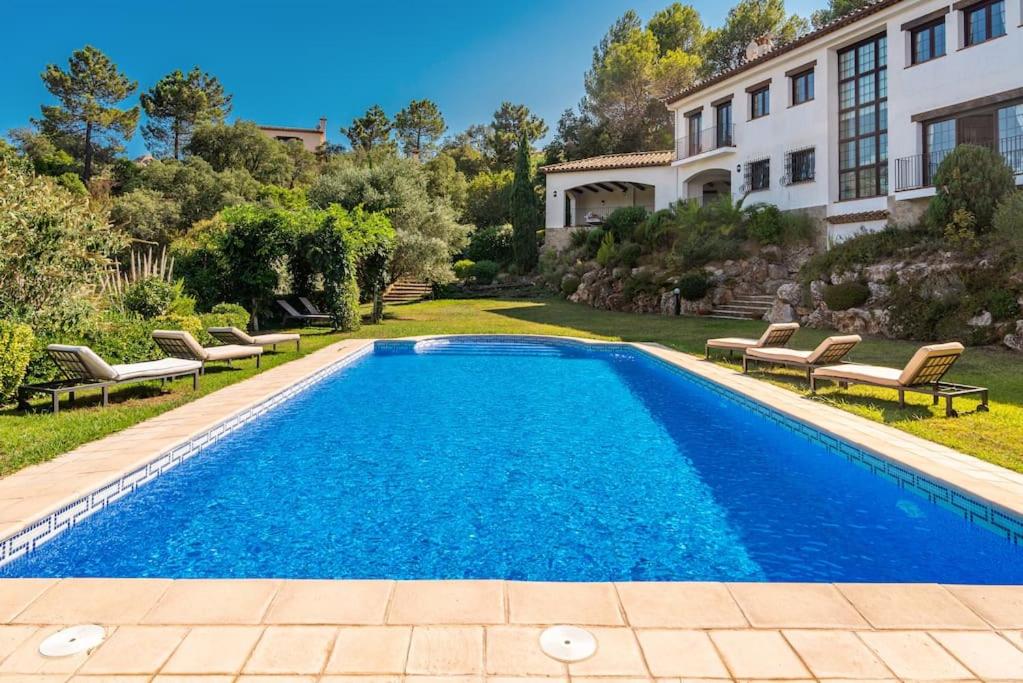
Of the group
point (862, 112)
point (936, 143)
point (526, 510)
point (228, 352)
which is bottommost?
point (526, 510)

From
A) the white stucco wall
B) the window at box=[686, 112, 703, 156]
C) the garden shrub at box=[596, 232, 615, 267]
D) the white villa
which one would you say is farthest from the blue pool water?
the white stucco wall

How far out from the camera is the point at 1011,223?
12000 mm

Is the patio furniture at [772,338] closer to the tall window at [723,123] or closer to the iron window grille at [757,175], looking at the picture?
the iron window grille at [757,175]

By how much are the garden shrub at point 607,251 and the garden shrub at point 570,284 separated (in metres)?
1.29

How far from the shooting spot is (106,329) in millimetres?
9367

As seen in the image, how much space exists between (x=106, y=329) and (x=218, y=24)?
2699 centimetres

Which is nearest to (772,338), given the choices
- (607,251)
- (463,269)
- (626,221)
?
(607,251)

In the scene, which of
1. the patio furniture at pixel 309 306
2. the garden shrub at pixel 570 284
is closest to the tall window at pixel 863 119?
the garden shrub at pixel 570 284

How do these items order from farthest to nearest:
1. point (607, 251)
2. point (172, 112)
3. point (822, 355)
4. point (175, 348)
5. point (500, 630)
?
point (172, 112) → point (607, 251) → point (175, 348) → point (822, 355) → point (500, 630)

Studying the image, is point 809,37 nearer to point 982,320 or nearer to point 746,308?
point 746,308

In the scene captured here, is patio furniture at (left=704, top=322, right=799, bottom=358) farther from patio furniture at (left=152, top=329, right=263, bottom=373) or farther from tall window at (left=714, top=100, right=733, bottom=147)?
tall window at (left=714, top=100, right=733, bottom=147)

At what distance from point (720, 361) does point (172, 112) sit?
166ft

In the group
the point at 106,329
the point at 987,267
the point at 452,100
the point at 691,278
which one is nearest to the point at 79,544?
the point at 106,329

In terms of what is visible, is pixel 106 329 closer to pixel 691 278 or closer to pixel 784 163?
pixel 691 278
